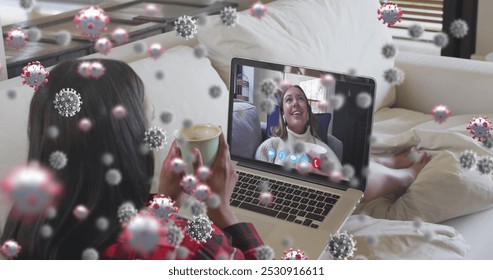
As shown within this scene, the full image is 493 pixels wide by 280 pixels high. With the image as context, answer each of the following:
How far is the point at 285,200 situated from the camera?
0.65 meters

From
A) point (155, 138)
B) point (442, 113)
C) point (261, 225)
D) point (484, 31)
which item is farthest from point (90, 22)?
point (484, 31)

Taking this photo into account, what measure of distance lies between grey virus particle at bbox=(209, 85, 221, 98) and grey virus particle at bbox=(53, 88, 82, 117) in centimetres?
20

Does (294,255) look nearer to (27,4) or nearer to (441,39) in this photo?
(441,39)

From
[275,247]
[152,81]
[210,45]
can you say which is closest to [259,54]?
[210,45]

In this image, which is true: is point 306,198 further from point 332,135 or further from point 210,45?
point 210,45

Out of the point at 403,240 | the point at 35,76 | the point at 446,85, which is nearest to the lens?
the point at 35,76

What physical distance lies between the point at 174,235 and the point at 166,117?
0.54 ft

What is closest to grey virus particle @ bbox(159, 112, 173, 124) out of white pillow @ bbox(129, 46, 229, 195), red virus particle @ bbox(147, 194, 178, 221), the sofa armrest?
white pillow @ bbox(129, 46, 229, 195)

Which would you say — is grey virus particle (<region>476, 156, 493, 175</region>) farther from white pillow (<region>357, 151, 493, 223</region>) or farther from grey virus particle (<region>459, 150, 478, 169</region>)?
white pillow (<region>357, 151, 493, 223</region>)

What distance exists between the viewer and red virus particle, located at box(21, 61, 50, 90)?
1.81 feet

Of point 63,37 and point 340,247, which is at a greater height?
point 63,37

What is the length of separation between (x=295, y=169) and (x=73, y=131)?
240 millimetres

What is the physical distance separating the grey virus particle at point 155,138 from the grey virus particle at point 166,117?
6cm

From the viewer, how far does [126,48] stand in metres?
0.65
